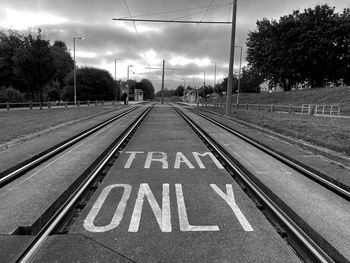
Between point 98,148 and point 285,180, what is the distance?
246 inches

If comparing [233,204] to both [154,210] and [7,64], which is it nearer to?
[154,210]

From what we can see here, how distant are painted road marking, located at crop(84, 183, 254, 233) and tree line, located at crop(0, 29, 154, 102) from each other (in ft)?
112

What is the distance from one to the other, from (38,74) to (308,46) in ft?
142

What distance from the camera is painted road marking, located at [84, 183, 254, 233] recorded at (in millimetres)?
4880

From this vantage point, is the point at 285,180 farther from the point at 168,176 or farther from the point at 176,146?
the point at 176,146

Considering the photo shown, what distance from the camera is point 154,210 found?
18.4ft

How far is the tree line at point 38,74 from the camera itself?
3728 cm

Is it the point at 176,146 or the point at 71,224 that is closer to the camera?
the point at 71,224

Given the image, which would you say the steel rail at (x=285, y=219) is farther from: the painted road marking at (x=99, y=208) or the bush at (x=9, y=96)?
the bush at (x=9, y=96)

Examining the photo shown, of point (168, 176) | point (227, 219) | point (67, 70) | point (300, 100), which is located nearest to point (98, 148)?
point (168, 176)

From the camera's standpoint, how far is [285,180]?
25.1ft

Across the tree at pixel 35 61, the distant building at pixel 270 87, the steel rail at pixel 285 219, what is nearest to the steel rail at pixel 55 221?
the steel rail at pixel 285 219

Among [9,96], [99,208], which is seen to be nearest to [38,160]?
[99,208]

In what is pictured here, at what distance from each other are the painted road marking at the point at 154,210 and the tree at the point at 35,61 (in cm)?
3414
